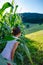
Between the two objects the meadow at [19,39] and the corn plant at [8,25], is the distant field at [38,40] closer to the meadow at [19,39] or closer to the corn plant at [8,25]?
the meadow at [19,39]

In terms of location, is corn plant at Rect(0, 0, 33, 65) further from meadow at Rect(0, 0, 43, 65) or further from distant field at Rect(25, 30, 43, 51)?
distant field at Rect(25, 30, 43, 51)

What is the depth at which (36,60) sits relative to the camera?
4508 mm

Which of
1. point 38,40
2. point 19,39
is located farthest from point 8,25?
point 38,40

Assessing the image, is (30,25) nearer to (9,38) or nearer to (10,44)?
(10,44)

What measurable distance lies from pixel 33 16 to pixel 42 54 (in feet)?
25.0

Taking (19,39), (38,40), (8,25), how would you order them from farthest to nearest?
(38,40) < (8,25) < (19,39)

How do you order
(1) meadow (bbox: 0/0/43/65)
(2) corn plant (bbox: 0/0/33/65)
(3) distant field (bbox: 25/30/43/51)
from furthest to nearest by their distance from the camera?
1. (3) distant field (bbox: 25/30/43/51)
2. (1) meadow (bbox: 0/0/43/65)
3. (2) corn plant (bbox: 0/0/33/65)

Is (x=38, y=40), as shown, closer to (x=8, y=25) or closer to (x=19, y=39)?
(x=8, y=25)

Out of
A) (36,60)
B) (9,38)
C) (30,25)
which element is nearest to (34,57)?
(36,60)

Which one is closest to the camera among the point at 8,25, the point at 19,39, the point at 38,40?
the point at 19,39

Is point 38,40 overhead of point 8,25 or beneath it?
beneath

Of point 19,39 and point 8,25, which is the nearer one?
point 19,39

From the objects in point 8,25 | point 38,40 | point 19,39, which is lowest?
point 38,40

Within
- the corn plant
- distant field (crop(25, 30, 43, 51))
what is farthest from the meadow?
distant field (crop(25, 30, 43, 51))
